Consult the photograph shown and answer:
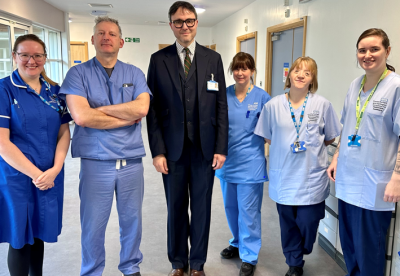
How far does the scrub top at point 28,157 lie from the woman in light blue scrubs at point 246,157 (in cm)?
111

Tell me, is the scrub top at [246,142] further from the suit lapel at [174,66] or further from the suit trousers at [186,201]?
the suit lapel at [174,66]

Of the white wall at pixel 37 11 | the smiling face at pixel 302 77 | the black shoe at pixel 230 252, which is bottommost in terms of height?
the black shoe at pixel 230 252

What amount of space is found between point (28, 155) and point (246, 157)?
1.31 meters

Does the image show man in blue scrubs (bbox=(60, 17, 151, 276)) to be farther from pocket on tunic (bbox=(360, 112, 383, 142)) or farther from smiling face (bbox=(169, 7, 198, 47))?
pocket on tunic (bbox=(360, 112, 383, 142))

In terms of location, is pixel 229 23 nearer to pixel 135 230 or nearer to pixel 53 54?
pixel 53 54

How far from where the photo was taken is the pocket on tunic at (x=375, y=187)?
1.69 meters

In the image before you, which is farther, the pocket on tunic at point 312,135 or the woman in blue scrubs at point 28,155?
the pocket on tunic at point 312,135

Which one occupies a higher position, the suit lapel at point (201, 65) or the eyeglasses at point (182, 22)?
the eyeglasses at point (182, 22)

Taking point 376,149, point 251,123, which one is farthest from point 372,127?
point 251,123

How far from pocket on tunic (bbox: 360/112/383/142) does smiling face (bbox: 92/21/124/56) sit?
1431 mm

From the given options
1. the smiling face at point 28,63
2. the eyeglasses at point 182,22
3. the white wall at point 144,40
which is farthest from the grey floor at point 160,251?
the white wall at point 144,40

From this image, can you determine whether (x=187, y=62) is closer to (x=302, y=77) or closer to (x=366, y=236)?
(x=302, y=77)

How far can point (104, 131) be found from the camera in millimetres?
1877

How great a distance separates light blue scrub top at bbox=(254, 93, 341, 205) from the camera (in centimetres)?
200
